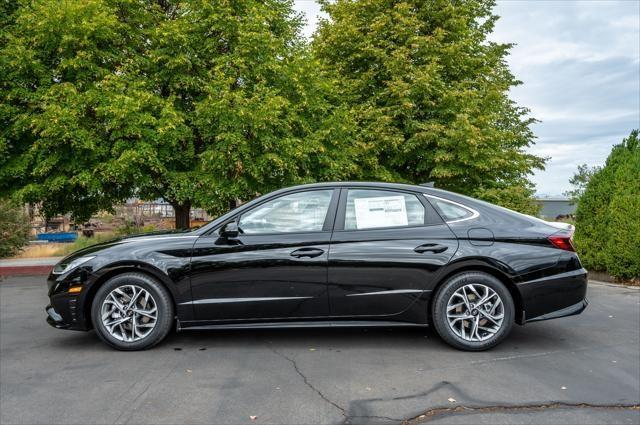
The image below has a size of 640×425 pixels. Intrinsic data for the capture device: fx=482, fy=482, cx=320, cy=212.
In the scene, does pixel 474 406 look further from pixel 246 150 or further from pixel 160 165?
pixel 160 165

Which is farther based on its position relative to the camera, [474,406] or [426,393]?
[426,393]

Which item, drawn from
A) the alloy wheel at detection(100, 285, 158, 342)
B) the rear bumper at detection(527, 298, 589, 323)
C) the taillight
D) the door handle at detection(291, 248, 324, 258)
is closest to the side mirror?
the door handle at detection(291, 248, 324, 258)

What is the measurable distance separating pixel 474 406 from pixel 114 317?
322 centimetres

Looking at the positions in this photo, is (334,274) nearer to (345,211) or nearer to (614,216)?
(345,211)

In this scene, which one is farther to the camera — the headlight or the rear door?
the headlight

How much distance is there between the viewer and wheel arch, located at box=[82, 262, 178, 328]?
4504 millimetres

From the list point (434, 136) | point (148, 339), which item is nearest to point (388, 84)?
point (434, 136)

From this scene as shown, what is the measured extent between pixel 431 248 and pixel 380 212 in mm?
594

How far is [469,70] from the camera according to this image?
17781 millimetres

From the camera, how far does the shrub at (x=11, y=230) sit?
12.7 metres

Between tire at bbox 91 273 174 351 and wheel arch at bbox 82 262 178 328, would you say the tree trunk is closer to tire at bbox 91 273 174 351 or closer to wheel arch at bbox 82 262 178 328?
wheel arch at bbox 82 262 178 328

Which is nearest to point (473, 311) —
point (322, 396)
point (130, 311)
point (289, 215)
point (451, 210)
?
point (451, 210)

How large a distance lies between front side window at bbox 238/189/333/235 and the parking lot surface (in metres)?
1.14

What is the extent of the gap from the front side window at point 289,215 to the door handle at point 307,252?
0.20m
